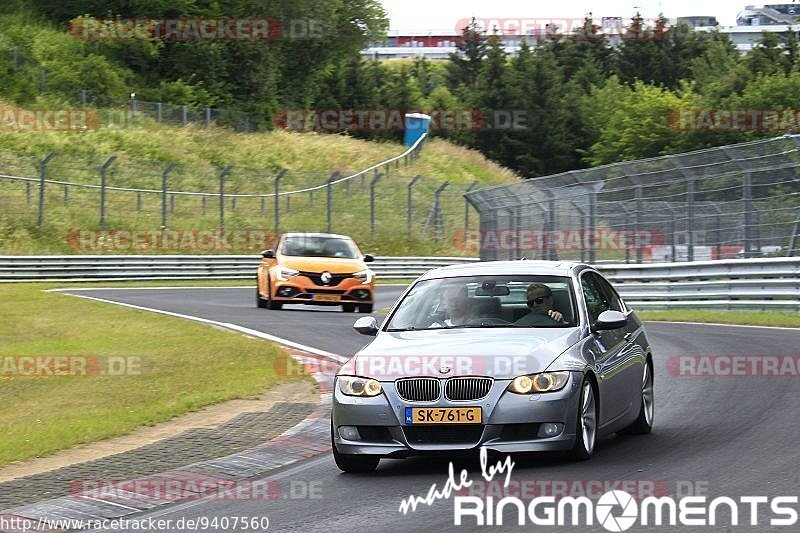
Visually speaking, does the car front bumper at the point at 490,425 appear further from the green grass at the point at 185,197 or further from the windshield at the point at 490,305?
the green grass at the point at 185,197

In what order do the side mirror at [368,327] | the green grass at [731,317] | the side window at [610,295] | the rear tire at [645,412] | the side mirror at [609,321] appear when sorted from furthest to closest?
the green grass at [731,317] → the side window at [610,295] → the rear tire at [645,412] → the side mirror at [368,327] → the side mirror at [609,321]

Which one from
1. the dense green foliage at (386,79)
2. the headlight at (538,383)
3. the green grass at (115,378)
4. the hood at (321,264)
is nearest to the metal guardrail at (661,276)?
the hood at (321,264)

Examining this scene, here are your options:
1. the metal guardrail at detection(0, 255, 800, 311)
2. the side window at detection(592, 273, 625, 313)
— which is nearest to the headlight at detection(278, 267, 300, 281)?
the metal guardrail at detection(0, 255, 800, 311)

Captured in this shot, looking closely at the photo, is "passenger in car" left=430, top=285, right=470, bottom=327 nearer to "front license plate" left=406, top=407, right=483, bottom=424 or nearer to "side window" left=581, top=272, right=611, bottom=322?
"side window" left=581, top=272, right=611, bottom=322

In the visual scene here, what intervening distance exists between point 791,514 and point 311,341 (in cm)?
1246

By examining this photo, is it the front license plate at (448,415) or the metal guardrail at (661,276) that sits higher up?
the front license plate at (448,415)

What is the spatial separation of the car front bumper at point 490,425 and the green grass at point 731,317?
42.6ft

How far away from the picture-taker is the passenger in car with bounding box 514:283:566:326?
31.7 feet

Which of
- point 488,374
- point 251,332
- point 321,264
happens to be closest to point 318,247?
point 321,264

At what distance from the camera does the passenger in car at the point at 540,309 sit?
31.7ft

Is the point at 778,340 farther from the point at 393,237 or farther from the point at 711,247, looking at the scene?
the point at 393,237

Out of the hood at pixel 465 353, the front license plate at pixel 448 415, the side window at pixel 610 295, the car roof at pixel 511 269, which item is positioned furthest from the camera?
the side window at pixel 610 295

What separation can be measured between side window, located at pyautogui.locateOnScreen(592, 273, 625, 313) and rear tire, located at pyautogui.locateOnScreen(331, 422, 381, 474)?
2.74m

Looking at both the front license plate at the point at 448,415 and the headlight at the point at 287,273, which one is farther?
the headlight at the point at 287,273
